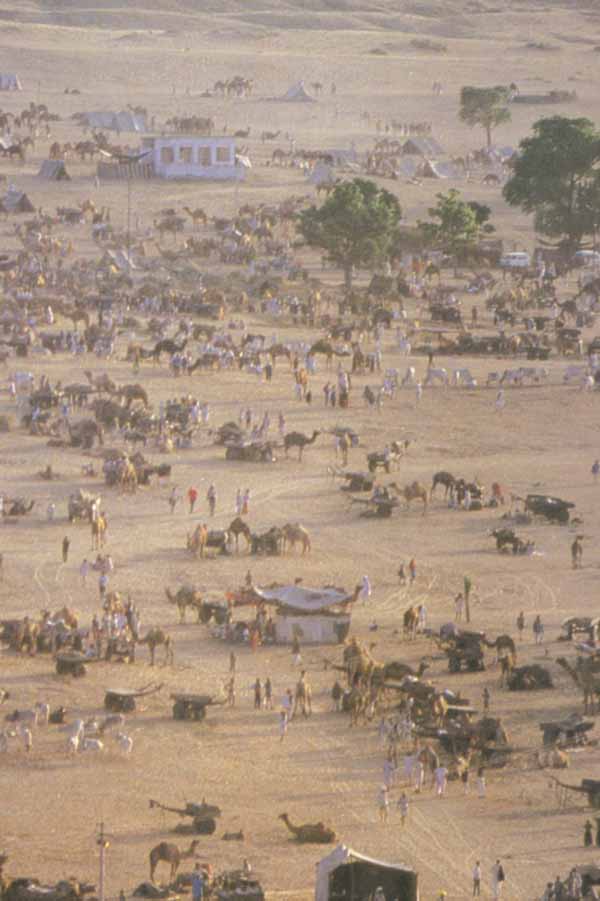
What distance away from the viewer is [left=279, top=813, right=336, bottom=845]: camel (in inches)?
1186

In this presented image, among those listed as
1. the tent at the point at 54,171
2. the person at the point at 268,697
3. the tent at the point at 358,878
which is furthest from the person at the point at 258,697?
the tent at the point at 54,171

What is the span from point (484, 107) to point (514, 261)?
30419 millimetres

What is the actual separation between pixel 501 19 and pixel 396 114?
193 ft

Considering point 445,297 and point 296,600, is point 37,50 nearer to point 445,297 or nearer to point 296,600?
point 445,297

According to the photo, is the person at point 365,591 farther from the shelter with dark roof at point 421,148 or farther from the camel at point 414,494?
the shelter with dark roof at point 421,148

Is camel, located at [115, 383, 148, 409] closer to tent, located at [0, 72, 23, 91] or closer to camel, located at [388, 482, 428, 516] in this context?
camel, located at [388, 482, 428, 516]

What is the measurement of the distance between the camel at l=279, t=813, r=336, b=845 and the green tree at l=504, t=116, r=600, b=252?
6400cm

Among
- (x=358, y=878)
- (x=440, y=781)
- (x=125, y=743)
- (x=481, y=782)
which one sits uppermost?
(x=358, y=878)

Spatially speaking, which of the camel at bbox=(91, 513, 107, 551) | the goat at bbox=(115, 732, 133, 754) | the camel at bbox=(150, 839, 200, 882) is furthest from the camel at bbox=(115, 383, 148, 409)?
the camel at bbox=(150, 839, 200, 882)

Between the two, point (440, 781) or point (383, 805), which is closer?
point (383, 805)

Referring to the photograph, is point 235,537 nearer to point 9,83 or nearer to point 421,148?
point 421,148

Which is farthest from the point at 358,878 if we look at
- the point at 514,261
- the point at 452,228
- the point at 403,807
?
the point at 514,261

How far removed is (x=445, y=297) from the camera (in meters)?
81.4

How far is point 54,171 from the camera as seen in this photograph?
312 feet
